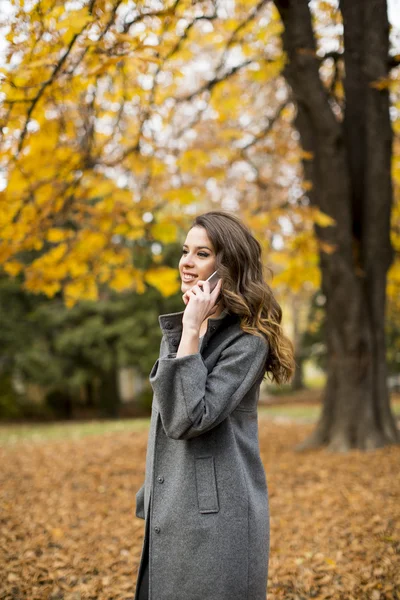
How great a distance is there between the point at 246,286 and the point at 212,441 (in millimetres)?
636

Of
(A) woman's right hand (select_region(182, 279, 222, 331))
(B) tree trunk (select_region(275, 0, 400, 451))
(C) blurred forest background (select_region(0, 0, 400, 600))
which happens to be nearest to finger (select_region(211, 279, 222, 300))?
(A) woman's right hand (select_region(182, 279, 222, 331))

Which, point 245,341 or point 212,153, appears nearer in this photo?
point 245,341

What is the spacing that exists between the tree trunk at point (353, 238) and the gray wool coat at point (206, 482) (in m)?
4.88

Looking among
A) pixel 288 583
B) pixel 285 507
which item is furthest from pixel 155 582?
pixel 285 507

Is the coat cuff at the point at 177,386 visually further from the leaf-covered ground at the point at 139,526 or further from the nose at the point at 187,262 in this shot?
the leaf-covered ground at the point at 139,526

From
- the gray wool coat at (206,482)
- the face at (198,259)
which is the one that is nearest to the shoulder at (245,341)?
the gray wool coat at (206,482)

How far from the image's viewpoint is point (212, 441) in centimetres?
196

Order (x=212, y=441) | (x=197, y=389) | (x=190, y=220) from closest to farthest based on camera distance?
(x=197, y=389) < (x=212, y=441) < (x=190, y=220)

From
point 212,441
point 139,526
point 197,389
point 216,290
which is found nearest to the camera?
point 197,389

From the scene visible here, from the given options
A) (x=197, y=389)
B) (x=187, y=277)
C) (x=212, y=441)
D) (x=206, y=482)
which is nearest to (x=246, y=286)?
(x=187, y=277)

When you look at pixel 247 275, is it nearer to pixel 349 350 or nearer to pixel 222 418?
pixel 222 418

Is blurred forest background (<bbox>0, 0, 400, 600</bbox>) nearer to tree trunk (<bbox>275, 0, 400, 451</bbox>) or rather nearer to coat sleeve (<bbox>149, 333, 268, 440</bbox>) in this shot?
tree trunk (<bbox>275, 0, 400, 451</bbox>)

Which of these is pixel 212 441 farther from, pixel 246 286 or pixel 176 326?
pixel 246 286

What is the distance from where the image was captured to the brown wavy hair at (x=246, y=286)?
2.10 meters
